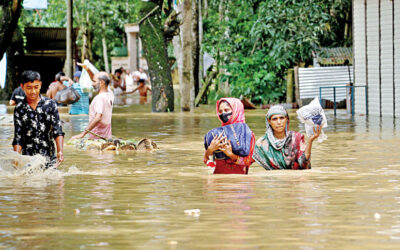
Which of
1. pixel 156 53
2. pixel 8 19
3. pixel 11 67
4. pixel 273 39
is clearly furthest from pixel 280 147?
pixel 11 67

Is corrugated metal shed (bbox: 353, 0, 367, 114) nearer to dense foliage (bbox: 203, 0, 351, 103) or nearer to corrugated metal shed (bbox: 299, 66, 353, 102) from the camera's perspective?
corrugated metal shed (bbox: 299, 66, 353, 102)

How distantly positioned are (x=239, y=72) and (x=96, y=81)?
1866 centimetres

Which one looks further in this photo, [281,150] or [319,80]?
[319,80]

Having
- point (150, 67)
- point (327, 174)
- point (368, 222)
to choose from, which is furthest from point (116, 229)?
point (150, 67)

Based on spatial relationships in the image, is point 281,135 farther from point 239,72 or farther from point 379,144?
point 239,72

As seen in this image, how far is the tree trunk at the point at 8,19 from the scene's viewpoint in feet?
88.7


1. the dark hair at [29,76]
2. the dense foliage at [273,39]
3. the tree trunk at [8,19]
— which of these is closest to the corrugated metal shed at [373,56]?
the dense foliage at [273,39]

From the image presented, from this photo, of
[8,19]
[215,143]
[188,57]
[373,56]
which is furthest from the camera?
[188,57]

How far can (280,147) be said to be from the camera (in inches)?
418

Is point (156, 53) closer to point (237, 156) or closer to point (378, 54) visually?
point (378, 54)

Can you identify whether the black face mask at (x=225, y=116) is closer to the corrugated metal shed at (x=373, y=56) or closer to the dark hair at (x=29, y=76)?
the dark hair at (x=29, y=76)

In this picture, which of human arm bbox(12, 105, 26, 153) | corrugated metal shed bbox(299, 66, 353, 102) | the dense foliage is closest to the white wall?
corrugated metal shed bbox(299, 66, 353, 102)

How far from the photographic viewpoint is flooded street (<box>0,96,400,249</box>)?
724cm

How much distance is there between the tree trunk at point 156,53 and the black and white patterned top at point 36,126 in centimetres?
2051
